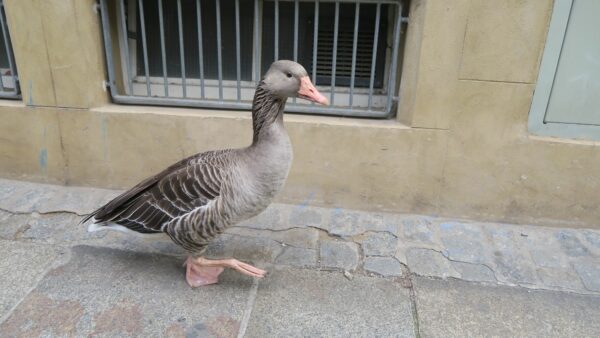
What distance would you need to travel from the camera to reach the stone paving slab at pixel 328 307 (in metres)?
2.08

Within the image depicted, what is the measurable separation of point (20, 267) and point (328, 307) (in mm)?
1841

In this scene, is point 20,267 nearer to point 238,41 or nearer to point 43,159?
point 43,159

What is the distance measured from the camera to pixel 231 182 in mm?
2111

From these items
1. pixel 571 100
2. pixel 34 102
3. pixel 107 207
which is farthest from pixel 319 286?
pixel 34 102

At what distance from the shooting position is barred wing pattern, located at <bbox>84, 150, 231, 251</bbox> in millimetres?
2133

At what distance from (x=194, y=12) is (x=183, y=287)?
218cm

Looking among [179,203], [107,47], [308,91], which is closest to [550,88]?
[308,91]

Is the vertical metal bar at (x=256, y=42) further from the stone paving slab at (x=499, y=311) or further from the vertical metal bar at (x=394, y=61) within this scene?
the stone paving slab at (x=499, y=311)

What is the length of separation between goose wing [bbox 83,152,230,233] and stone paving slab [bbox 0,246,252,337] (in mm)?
320

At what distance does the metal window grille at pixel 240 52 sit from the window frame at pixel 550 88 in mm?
966

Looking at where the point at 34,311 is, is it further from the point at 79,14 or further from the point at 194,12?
the point at 194,12

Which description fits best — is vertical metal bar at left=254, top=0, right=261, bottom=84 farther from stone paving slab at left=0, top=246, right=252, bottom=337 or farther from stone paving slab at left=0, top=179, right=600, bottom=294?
stone paving slab at left=0, top=246, right=252, bottom=337

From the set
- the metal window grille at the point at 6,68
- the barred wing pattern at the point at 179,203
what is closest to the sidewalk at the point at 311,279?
the barred wing pattern at the point at 179,203

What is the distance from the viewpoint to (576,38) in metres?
2.67
